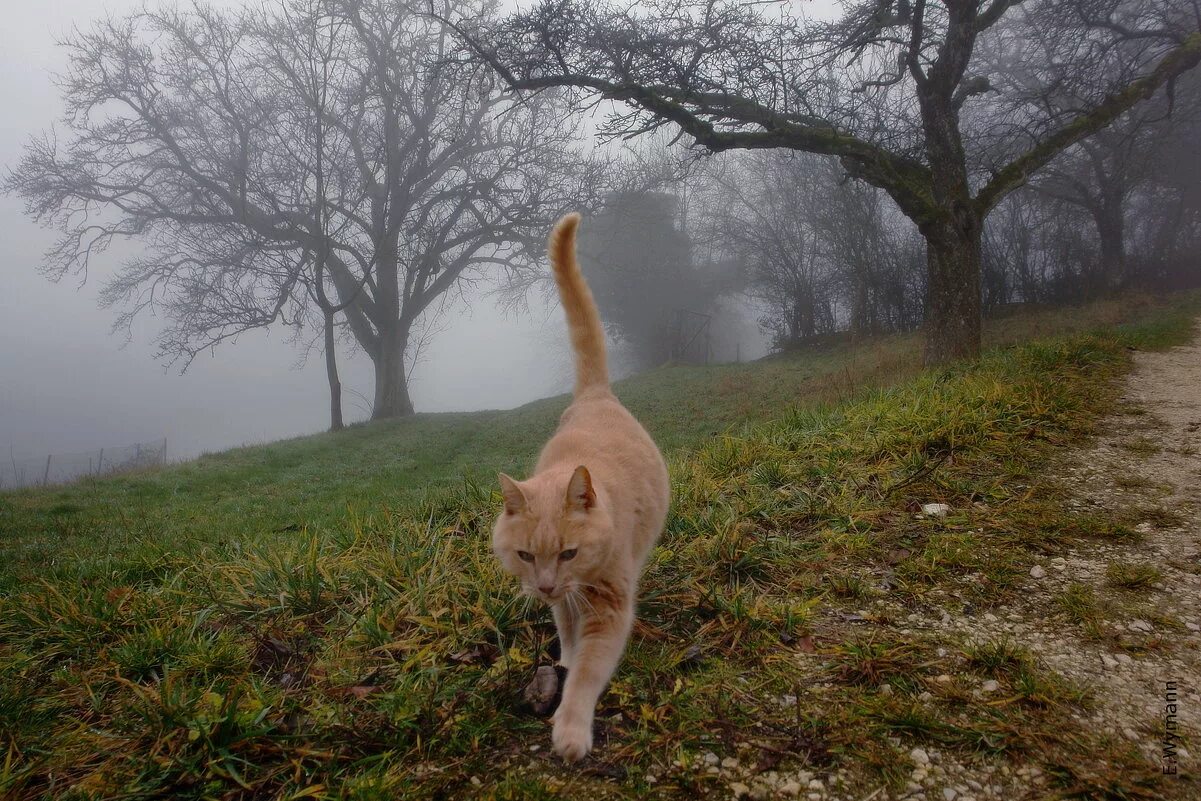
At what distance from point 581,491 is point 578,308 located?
1357mm

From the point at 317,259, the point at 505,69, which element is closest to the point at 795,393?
the point at 505,69

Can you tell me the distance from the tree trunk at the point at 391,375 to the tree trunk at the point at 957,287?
1615 cm

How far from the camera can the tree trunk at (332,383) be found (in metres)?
17.6

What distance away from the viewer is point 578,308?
3.25 metres

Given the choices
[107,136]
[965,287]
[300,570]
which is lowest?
[300,570]

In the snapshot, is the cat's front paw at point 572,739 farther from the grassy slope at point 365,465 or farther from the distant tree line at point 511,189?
the distant tree line at point 511,189

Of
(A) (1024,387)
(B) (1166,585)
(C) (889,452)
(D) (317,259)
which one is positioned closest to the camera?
(B) (1166,585)

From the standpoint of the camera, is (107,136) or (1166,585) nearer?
(1166,585)

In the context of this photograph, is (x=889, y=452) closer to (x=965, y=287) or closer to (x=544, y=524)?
(x=544, y=524)

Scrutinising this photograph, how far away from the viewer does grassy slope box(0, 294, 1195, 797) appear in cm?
183

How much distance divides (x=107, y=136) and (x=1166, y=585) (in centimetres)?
2266

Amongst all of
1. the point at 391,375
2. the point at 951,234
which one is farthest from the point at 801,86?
the point at 391,375

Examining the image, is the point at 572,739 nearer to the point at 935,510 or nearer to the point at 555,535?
the point at 555,535

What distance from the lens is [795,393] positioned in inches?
423
